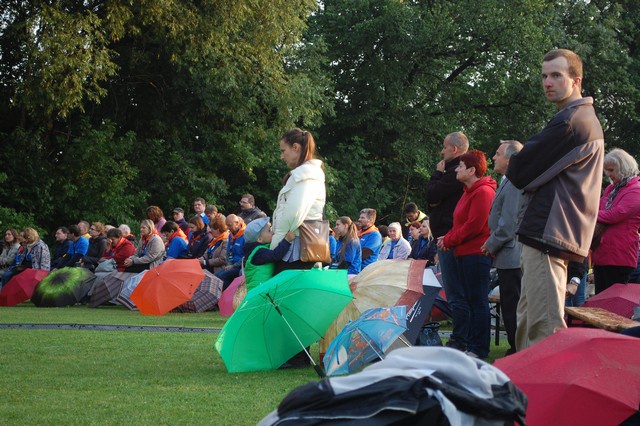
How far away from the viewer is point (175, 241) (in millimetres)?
19703

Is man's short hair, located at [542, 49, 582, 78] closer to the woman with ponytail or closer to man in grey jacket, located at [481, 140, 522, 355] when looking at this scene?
man in grey jacket, located at [481, 140, 522, 355]

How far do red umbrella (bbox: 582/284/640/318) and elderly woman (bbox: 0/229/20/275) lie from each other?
17.4 m

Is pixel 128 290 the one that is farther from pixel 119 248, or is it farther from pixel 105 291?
pixel 119 248

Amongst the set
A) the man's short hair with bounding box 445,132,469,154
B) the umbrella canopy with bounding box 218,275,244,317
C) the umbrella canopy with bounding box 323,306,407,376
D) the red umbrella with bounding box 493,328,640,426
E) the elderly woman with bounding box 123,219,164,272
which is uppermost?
the man's short hair with bounding box 445,132,469,154

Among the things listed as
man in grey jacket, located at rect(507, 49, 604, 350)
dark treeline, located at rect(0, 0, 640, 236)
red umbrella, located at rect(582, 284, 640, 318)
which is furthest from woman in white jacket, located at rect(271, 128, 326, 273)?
dark treeline, located at rect(0, 0, 640, 236)

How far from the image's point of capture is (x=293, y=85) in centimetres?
3012

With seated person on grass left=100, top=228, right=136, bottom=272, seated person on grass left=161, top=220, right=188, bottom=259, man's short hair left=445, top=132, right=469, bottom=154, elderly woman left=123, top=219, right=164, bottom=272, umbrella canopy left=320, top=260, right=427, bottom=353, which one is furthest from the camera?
seated person on grass left=100, top=228, right=136, bottom=272

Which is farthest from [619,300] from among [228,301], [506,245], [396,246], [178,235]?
[178,235]

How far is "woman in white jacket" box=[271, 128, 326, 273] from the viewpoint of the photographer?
8414 millimetres

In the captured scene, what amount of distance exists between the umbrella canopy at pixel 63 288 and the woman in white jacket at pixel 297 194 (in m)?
11.1

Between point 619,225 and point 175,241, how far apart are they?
12.3 meters

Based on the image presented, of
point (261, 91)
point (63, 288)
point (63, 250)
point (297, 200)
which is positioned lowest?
point (63, 288)

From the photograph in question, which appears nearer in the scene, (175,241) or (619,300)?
(619,300)

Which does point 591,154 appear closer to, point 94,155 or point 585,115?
point 585,115
